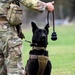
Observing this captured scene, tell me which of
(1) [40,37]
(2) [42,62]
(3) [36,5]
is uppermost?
(3) [36,5]

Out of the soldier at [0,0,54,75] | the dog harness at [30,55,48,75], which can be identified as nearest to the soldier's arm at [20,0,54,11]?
the soldier at [0,0,54,75]

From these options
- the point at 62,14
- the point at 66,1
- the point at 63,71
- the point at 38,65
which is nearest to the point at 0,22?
the point at 38,65

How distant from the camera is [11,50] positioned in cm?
760

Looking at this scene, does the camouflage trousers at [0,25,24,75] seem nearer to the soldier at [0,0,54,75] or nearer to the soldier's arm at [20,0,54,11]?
the soldier at [0,0,54,75]

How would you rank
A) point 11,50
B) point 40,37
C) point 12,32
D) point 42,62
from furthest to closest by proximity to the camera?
1. point 40,37
2. point 42,62
3. point 12,32
4. point 11,50

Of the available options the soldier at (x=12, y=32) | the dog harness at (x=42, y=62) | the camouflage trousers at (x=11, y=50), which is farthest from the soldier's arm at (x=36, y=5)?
the dog harness at (x=42, y=62)

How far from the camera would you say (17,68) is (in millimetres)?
7688

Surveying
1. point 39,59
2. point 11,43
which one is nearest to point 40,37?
point 39,59

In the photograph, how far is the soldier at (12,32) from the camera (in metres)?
7.62

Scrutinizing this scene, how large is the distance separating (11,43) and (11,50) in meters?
0.11

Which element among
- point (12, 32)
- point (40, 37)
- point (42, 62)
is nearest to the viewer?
point (12, 32)

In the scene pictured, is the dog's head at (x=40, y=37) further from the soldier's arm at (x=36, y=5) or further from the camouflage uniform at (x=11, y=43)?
the soldier's arm at (x=36, y=5)

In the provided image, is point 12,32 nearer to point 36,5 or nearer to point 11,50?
point 11,50

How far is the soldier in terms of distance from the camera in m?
7.62
